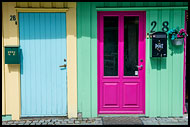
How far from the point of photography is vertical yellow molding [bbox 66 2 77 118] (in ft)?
17.2

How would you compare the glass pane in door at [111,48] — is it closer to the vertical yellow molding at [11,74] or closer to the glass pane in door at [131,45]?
the glass pane in door at [131,45]

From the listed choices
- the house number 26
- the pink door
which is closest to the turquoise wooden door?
the pink door

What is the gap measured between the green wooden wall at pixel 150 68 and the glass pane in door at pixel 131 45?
0.27m

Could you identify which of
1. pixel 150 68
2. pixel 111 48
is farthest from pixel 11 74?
pixel 150 68

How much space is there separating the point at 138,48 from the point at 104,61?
831mm

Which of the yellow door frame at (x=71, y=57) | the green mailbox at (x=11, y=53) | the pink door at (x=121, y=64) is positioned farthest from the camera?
the pink door at (x=121, y=64)

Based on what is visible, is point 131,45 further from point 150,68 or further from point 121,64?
point 150,68

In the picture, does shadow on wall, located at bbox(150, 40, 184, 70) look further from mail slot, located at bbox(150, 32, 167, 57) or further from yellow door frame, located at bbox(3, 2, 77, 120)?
yellow door frame, located at bbox(3, 2, 77, 120)

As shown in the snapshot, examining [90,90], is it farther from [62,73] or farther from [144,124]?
[144,124]

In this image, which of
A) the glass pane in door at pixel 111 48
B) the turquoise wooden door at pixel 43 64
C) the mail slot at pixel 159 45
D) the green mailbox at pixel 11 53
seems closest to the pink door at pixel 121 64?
the glass pane in door at pixel 111 48

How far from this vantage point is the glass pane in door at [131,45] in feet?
17.8

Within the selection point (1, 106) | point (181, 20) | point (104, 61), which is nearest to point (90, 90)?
point (104, 61)

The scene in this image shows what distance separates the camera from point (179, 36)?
5.22 m

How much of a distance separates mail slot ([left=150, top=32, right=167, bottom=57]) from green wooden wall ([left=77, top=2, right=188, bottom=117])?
151 mm
